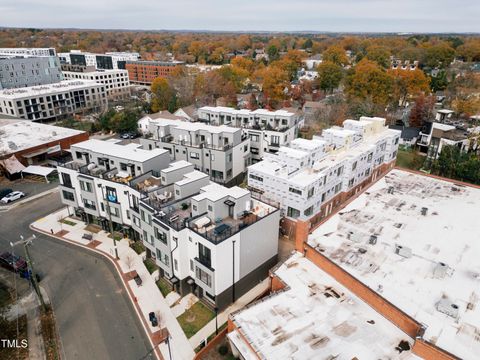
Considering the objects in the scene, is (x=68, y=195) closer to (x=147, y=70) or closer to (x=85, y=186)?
(x=85, y=186)

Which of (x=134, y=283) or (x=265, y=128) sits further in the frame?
(x=265, y=128)

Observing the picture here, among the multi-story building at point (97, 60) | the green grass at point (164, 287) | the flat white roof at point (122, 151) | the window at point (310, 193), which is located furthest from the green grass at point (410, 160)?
the multi-story building at point (97, 60)

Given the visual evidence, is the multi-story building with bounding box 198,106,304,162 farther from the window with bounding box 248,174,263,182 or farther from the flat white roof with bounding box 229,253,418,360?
the flat white roof with bounding box 229,253,418,360

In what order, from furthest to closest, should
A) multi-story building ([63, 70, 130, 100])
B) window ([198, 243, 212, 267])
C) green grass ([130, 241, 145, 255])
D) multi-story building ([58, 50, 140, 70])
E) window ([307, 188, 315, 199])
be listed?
multi-story building ([58, 50, 140, 70])
multi-story building ([63, 70, 130, 100])
window ([307, 188, 315, 199])
green grass ([130, 241, 145, 255])
window ([198, 243, 212, 267])

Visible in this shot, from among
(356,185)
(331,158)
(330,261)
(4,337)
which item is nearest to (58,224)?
(4,337)

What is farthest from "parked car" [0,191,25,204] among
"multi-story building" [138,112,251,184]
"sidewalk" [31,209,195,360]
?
"multi-story building" [138,112,251,184]

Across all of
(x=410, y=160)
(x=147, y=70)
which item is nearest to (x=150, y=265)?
(x=410, y=160)

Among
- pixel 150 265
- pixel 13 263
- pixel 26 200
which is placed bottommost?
pixel 150 265
